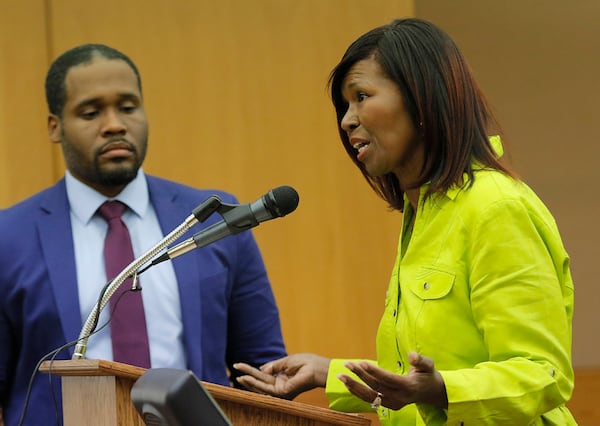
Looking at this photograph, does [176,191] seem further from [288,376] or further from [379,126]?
[379,126]

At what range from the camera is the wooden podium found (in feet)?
6.78

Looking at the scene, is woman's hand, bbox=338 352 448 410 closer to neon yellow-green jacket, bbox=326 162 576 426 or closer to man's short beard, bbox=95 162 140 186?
neon yellow-green jacket, bbox=326 162 576 426

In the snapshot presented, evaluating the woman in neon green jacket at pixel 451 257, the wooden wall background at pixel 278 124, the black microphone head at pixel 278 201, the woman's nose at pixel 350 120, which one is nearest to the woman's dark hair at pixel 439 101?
the woman in neon green jacket at pixel 451 257

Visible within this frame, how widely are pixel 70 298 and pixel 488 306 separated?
135 centimetres

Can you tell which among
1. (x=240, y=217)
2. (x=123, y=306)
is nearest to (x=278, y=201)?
(x=240, y=217)

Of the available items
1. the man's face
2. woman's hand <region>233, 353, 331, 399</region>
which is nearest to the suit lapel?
the man's face

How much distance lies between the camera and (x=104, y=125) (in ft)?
10.6

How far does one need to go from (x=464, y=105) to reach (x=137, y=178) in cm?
133

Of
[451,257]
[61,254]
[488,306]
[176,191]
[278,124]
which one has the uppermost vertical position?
[278,124]

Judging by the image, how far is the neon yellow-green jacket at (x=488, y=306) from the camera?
2027mm

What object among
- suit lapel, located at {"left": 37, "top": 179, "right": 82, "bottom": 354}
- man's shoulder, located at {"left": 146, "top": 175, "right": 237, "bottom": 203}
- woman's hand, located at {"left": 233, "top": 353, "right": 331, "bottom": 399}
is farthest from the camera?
man's shoulder, located at {"left": 146, "top": 175, "right": 237, "bottom": 203}

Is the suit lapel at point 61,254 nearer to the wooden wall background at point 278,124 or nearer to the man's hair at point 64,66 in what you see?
the man's hair at point 64,66

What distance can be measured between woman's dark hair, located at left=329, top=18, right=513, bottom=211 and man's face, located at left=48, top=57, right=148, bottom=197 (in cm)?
110

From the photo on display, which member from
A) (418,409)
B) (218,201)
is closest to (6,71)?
(218,201)
